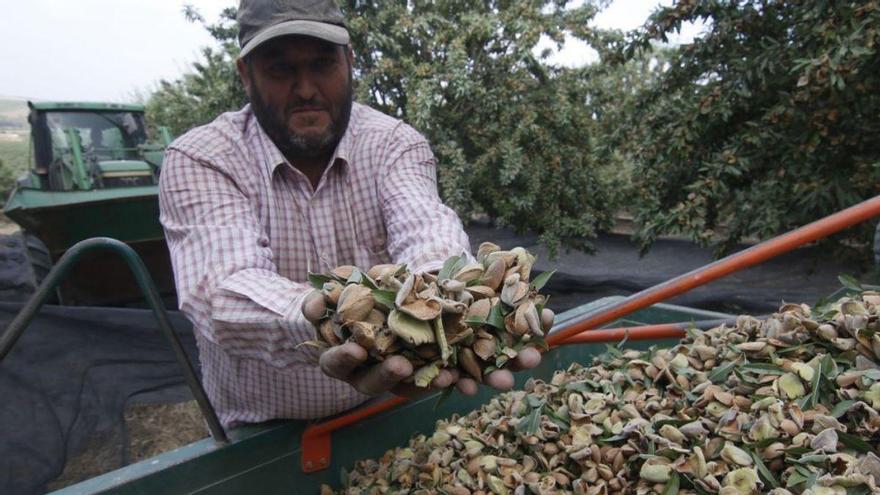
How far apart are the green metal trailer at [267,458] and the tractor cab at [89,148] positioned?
5.41 m

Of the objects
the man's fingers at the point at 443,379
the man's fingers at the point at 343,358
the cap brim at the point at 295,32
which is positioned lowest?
the man's fingers at the point at 443,379

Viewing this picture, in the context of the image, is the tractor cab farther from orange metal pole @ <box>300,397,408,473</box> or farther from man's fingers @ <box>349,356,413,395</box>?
man's fingers @ <box>349,356,413,395</box>

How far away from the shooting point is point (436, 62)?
500 centimetres

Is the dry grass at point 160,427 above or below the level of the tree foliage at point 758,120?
below

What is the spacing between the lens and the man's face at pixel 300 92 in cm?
183

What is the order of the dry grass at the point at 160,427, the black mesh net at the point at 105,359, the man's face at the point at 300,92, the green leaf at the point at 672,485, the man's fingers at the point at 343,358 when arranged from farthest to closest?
the dry grass at the point at 160,427 → the black mesh net at the point at 105,359 → the man's face at the point at 300,92 → the green leaf at the point at 672,485 → the man's fingers at the point at 343,358

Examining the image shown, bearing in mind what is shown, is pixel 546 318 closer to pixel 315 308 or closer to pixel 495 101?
pixel 315 308

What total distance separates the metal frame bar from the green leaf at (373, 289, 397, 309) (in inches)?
22.6

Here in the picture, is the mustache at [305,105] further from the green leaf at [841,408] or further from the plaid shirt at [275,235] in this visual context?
the green leaf at [841,408]

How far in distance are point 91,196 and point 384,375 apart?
5758 mm

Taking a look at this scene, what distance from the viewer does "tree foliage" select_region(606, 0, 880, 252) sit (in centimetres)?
307

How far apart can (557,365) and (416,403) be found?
675mm

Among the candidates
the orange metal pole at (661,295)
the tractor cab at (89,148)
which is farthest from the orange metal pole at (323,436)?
the tractor cab at (89,148)

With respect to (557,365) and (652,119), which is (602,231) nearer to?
(652,119)
